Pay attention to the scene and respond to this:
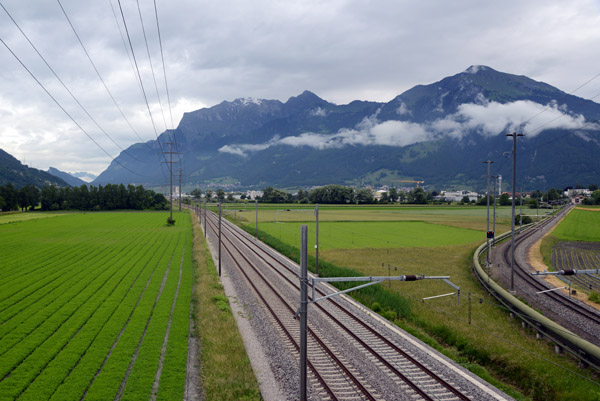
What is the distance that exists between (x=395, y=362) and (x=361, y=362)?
1673 mm

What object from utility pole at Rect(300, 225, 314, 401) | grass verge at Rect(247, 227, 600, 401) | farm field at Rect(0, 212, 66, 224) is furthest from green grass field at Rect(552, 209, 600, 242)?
farm field at Rect(0, 212, 66, 224)

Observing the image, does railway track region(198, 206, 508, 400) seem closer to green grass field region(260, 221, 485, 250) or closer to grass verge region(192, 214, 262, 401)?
grass verge region(192, 214, 262, 401)

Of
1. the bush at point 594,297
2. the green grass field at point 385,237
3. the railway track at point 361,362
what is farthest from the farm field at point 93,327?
the bush at point 594,297

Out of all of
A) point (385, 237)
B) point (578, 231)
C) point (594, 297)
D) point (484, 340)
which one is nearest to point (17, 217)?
point (385, 237)

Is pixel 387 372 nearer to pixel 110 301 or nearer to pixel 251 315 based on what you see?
pixel 251 315

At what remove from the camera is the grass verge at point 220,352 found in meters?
16.0

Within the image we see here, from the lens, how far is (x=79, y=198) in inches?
6703

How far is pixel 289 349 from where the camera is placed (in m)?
20.7

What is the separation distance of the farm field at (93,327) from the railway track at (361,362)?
628 cm

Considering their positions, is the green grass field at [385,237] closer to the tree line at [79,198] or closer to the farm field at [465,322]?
the farm field at [465,322]

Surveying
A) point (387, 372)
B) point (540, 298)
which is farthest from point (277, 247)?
point (387, 372)

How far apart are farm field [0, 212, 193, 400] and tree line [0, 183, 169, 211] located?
13557cm

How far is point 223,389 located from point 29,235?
77.5m

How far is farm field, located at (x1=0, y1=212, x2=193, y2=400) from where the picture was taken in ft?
53.5
